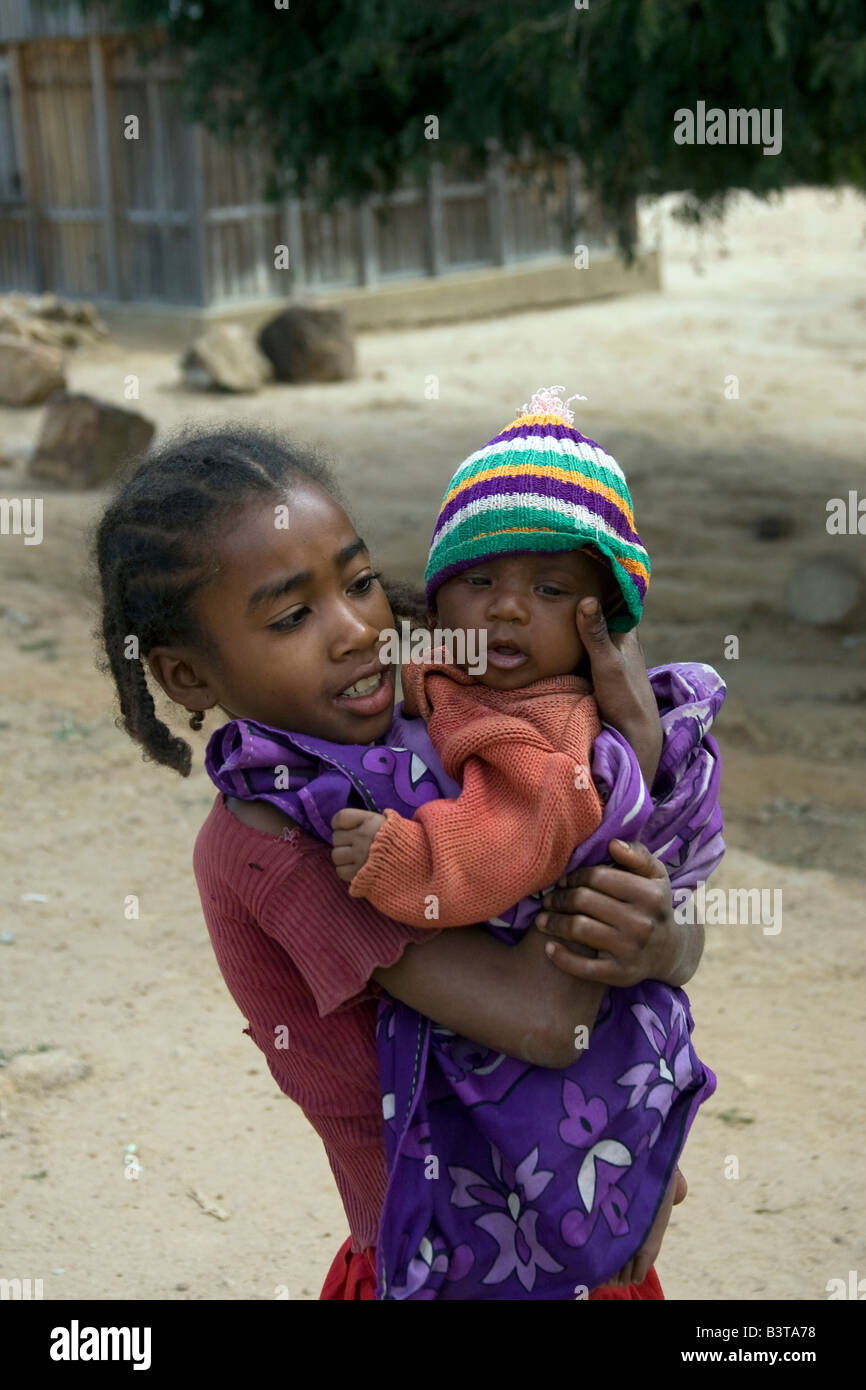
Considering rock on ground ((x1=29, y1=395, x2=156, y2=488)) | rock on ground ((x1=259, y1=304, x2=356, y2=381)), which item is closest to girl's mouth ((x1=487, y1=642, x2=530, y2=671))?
rock on ground ((x1=29, y1=395, x2=156, y2=488))

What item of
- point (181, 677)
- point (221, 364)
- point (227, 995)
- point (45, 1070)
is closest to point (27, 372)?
point (221, 364)

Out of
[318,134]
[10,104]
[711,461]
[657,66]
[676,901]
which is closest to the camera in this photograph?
[676,901]

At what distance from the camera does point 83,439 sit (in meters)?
9.17

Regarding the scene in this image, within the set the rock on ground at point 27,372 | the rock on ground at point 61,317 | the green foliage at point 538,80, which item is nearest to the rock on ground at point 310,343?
the rock on ground at point 61,317

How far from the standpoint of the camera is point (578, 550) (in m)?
1.68

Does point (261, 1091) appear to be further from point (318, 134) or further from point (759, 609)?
point (318, 134)

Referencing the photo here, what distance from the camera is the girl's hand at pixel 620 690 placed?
1666mm

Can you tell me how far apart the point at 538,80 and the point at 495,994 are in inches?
202

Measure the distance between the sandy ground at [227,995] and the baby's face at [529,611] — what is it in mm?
507

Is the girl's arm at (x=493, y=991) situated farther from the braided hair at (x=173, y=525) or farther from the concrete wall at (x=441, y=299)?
the concrete wall at (x=441, y=299)

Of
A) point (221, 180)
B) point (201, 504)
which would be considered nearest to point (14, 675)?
point (201, 504)

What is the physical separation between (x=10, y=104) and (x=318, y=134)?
34.0 feet

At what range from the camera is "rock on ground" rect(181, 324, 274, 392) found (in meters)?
12.7

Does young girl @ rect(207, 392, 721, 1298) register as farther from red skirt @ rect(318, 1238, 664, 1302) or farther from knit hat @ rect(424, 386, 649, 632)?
red skirt @ rect(318, 1238, 664, 1302)
